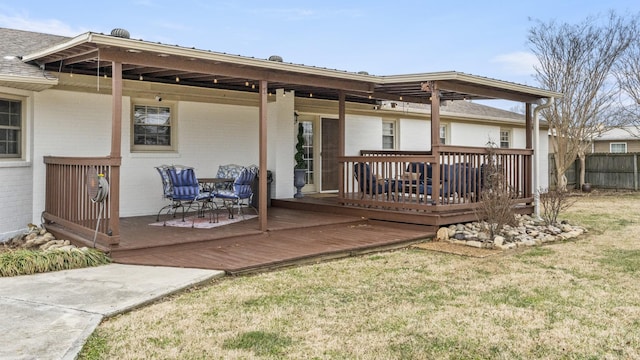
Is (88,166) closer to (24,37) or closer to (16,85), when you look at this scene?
(16,85)

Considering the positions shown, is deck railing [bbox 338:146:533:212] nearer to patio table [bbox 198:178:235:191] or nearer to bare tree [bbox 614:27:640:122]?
patio table [bbox 198:178:235:191]

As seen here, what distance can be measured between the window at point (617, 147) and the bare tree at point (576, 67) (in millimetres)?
10521

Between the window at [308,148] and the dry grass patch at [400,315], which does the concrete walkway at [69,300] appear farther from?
the window at [308,148]

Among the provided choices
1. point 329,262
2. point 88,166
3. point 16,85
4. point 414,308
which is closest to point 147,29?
point 16,85

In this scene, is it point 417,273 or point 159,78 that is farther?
point 159,78

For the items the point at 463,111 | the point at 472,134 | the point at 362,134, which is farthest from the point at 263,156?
the point at 472,134

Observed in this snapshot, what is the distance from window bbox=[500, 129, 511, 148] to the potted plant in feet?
26.9

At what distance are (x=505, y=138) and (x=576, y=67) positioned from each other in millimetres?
3575

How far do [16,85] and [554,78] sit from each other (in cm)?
1657

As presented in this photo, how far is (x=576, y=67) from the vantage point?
17.5 metres

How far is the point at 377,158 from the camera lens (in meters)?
9.08

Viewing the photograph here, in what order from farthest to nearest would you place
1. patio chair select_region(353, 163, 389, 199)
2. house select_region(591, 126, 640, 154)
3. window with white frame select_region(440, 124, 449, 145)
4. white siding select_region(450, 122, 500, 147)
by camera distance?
1. house select_region(591, 126, 640, 154)
2. white siding select_region(450, 122, 500, 147)
3. window with white frame select_region(440, 124, 449, 145)
4. patio chair select_region(353, 163, 389, 199)

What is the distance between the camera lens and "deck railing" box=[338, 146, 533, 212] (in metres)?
8.40

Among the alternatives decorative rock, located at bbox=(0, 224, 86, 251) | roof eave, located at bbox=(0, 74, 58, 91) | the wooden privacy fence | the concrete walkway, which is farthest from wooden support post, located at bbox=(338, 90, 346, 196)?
the wooden privacy fence
